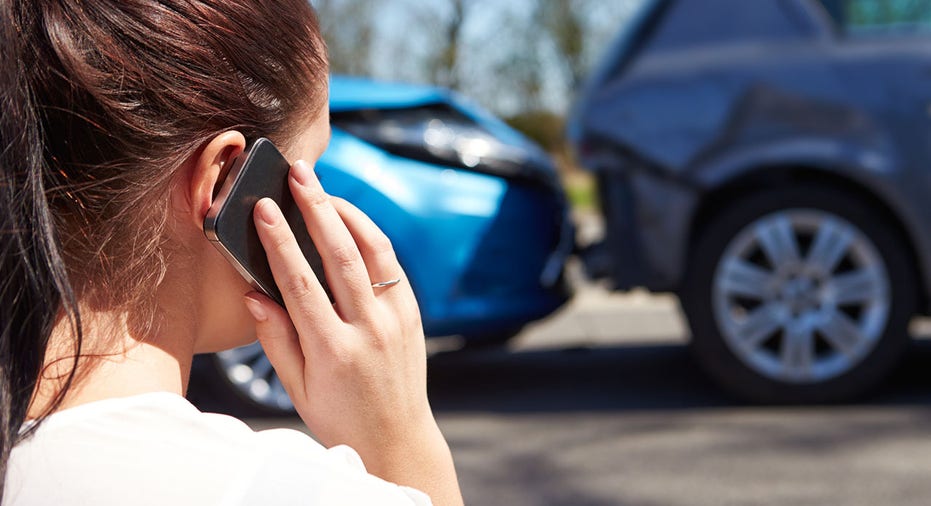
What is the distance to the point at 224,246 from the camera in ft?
3.12

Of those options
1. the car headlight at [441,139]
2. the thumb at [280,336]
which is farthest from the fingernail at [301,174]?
the car headlight at [441,139]

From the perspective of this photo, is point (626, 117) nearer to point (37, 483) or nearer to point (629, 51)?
point (629, 51)

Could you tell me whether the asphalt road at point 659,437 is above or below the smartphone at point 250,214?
below

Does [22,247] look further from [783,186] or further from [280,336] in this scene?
Answer: [783,186]

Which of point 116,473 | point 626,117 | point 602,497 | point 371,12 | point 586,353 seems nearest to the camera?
point 116,473

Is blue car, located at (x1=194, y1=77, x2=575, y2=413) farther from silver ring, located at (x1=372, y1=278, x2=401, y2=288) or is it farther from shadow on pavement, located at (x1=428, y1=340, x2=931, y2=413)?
silver ring, located at (x1=372, y1=278, x2=401, y2=288)

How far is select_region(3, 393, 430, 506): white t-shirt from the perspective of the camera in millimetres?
739

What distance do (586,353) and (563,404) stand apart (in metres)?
1.11

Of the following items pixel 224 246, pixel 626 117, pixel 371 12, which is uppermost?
pixel 371 12

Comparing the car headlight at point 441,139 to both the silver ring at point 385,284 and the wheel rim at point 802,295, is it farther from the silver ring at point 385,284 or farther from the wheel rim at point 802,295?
the silver ring at point 385,284

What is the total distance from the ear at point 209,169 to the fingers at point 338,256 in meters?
0.07

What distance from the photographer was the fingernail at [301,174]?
3.31 ft

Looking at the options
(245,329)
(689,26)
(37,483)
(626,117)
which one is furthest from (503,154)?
(37,483)

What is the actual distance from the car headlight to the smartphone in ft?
9.11
